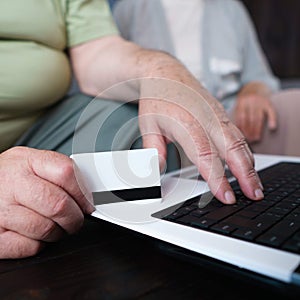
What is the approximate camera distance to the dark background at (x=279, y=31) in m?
1.96

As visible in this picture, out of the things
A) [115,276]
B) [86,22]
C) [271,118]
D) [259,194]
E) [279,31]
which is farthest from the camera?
[279,31]

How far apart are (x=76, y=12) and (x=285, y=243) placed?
59cm

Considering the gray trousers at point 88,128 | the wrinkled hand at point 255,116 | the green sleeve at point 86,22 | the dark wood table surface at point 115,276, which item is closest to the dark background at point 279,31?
the wrinkled hand at point 255,116

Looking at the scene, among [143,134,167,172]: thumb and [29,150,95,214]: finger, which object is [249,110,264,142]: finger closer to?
[143,134,167,172]: thumb

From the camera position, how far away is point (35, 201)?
31 centimetres

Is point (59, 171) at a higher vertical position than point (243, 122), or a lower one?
higher

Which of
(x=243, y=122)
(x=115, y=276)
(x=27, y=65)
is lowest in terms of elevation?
(x=243, y=122)

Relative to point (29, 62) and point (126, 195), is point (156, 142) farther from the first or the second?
point (29, 62)

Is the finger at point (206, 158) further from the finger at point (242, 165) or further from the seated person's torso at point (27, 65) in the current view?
the seated person's torso at point (27, 65)

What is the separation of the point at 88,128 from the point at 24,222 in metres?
0.17

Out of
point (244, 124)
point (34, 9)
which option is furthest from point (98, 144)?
point (244, 124)

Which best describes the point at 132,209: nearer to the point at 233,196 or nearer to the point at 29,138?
the point at 233,196

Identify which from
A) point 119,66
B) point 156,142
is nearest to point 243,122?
point 119,66

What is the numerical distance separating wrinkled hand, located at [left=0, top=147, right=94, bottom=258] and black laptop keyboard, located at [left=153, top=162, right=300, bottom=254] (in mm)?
91
